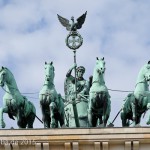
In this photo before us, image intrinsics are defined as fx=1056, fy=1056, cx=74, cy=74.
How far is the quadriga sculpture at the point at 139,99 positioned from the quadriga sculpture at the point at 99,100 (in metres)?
0.60

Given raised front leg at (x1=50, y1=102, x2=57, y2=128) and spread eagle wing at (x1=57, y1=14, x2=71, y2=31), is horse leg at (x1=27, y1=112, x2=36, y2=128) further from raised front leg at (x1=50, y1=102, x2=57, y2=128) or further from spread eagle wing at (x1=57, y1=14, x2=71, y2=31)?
spread eagle wing at (x1=57, y1=14, x2=71, y2=31)

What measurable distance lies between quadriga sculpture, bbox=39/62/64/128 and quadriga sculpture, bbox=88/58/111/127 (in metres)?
0.89

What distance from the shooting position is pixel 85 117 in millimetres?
32938

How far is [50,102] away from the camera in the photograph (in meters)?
30.0

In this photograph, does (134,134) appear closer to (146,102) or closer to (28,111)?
(146,102)

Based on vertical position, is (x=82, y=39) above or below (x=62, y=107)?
above

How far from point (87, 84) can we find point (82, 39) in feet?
4.82

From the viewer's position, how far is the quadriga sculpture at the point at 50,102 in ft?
98.3

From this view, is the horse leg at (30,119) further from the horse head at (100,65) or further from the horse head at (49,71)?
the horse head at (100,65)

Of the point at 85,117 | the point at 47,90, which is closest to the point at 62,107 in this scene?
the point at 47,90

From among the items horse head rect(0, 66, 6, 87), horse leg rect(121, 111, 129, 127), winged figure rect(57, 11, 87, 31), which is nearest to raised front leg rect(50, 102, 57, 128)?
horse head rect(0, 66, 6, 87)

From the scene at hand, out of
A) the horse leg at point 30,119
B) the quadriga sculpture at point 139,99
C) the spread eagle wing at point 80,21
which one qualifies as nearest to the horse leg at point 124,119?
the quadriga sculpture at point 139,99

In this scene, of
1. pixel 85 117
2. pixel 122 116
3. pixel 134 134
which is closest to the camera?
pixel 134 134

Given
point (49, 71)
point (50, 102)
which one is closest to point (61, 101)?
point (50, 102)
